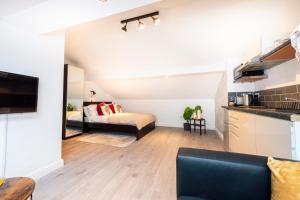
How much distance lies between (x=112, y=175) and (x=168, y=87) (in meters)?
3.45

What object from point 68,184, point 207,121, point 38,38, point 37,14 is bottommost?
point 68,184

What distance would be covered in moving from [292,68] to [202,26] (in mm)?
1593

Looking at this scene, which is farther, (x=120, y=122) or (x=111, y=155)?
(x=120, y=122)

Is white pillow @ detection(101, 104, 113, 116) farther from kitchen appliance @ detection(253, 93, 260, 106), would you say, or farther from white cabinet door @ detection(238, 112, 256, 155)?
kitchen appliance @ detection(253, 93, 260, 106)

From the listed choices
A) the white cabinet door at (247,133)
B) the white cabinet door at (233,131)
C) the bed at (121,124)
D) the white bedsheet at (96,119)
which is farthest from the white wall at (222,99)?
the white bedsheet at (96,119)

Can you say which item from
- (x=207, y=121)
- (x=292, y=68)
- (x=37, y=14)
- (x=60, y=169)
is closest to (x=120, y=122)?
(x=60, y=169)

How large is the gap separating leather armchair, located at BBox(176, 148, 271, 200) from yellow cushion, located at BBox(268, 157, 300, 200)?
0.23 ft

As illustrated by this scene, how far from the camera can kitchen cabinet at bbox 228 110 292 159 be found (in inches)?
41.4

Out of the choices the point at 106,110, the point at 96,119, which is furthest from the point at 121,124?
the point at 106,110

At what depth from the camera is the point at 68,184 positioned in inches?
69.4

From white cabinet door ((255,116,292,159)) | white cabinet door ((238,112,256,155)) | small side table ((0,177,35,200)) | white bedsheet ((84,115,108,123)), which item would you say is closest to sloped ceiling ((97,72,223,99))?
white bedsheet ((84,115,108,123))

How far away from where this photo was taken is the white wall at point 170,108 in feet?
17.0

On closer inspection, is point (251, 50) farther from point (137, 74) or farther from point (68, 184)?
point (68, 184)

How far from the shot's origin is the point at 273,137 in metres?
1.20
